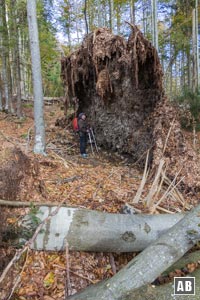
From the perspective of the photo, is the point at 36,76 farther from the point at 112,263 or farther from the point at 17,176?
the point at 112,263

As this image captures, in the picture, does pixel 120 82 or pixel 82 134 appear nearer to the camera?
pixel 120 82

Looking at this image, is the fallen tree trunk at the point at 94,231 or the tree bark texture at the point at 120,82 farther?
the tree bark texture at the point at 120,82

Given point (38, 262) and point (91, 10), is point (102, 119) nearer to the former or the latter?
point (38, 262)

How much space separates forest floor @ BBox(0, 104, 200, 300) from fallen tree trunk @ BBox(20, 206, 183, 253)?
0.56 ft

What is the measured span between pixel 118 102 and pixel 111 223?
5525mm

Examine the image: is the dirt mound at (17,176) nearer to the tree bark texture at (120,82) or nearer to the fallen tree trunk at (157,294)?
the fallen tree trunk at (157,294)

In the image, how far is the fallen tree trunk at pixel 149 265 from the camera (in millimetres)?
2324

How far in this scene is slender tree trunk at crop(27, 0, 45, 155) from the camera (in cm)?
624

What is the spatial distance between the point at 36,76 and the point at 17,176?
3824 millimetres

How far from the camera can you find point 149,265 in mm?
2520

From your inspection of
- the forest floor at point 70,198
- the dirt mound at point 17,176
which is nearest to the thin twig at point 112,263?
the forest floor at point 70,198

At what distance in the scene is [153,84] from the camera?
694cm

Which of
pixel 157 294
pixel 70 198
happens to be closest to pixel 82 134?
pixel 70 198

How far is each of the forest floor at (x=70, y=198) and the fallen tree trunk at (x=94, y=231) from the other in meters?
0.17
